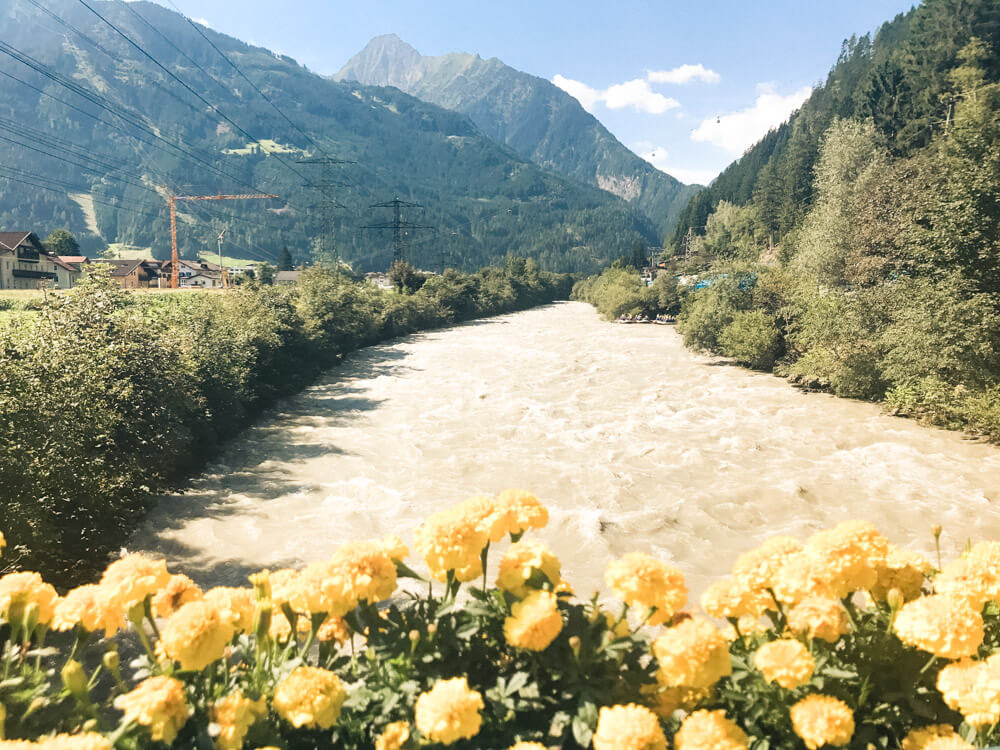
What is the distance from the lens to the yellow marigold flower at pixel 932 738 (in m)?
1.57

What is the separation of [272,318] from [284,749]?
2507cm

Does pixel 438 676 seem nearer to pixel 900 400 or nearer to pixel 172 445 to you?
pixel 172 445

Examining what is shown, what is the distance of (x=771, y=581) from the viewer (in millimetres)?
1947

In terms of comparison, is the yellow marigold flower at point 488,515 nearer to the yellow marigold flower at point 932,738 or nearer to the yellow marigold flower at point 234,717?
the yellow marigold flower at point 234,717

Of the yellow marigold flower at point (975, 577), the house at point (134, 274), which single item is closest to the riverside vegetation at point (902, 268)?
the yellow marigold flower at point (975, 577)

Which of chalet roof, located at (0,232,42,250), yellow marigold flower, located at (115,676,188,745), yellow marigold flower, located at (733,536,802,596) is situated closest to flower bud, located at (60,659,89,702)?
yellow marigold flower, located at (115,676,188,745)

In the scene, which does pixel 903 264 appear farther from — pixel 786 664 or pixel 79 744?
pixel 79 744

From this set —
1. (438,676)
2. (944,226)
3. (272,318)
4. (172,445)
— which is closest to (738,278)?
(944,226)

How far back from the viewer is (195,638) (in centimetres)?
165

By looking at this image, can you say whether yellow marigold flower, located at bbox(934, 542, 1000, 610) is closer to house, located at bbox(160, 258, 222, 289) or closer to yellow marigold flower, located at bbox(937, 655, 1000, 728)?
yellow marigold flower, located at bbox(937, 655, 1000, 728)

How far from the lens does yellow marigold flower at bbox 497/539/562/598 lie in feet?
6.04

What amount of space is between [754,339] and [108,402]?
26.6 meters

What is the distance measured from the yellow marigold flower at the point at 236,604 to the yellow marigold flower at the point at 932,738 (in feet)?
6.41

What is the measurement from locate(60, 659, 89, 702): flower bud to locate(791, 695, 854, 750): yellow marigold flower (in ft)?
6.17
